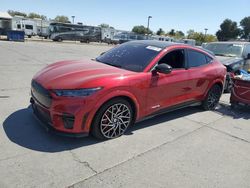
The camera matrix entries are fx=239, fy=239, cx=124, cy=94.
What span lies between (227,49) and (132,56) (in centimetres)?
680

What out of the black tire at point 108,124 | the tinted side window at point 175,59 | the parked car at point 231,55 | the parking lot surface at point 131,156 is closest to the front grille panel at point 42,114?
the parking lot surface at point 131,156

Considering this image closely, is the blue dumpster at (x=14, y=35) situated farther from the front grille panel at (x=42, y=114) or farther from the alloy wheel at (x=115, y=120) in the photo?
the alloy wheel at (x=115, y=120)

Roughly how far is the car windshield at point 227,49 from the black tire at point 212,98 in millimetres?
3944

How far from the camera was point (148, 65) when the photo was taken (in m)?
4.18

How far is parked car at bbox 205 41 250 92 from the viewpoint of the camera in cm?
794

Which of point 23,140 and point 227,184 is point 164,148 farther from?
point 23,140

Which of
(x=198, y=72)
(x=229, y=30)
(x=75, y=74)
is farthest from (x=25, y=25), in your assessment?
(x=229, y=30)

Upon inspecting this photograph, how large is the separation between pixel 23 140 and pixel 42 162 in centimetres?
71

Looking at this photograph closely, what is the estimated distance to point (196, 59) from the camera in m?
5.27

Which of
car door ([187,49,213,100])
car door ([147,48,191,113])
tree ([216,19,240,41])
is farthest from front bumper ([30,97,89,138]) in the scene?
tree ([216,19,240,41])

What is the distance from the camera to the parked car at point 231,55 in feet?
26.0

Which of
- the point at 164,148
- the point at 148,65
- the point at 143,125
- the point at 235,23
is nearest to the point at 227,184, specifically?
the point at 164,148

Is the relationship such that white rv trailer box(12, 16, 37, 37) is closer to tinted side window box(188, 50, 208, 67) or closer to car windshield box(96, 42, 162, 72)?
car windshield box(96, 42, 162, 72)

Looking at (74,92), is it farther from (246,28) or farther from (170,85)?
(246,28)
